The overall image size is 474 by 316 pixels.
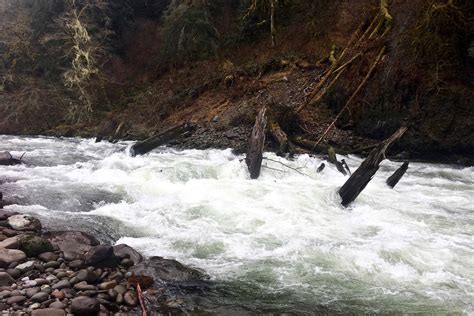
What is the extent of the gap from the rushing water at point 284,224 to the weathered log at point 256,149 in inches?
9.7

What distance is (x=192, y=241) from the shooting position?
6051 mm

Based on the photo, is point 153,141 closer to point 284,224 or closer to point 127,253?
point 284,224

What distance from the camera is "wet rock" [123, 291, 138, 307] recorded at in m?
4.26

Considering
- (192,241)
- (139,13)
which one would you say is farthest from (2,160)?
(139,13)

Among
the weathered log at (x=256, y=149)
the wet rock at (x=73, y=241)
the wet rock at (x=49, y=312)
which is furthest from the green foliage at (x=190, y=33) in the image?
the wet rock at (x=49, y=312)

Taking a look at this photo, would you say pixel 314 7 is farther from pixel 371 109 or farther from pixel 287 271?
pixel 287 271

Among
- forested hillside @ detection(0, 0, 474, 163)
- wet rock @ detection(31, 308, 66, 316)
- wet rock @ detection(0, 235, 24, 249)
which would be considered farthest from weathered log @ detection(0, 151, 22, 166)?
wet rock @ detection(31, 308, 66, 316)

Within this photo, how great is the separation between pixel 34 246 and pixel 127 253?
112cm

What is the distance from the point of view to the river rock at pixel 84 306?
3.88m

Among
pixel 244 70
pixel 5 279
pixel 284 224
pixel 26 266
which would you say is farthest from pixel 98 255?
pixel 244 70

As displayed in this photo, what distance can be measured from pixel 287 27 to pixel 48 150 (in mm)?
12404

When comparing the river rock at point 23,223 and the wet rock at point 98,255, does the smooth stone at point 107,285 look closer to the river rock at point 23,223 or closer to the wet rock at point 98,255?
the wet rock at point 98,255

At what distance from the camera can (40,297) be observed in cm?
399

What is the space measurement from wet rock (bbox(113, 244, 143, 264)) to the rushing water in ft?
1.15
